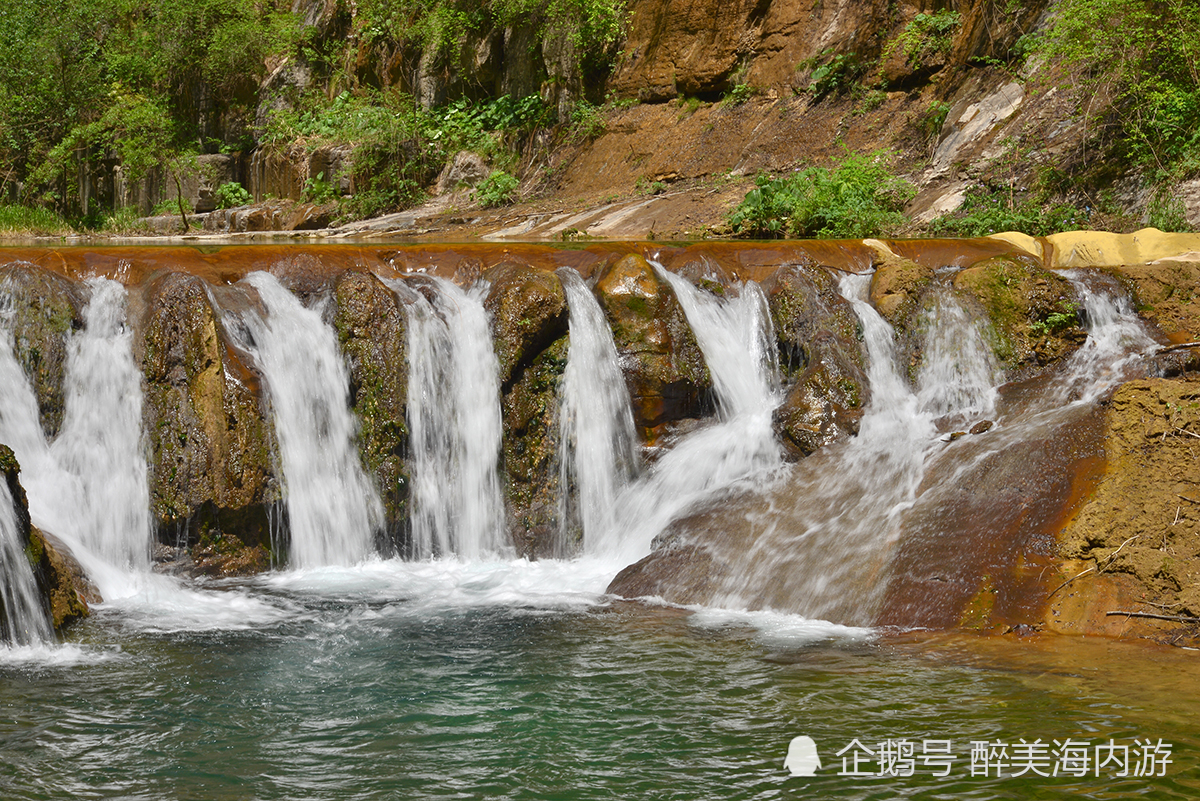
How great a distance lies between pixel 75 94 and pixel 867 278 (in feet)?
75.0

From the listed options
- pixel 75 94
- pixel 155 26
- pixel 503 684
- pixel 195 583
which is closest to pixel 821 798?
pixel 503 684

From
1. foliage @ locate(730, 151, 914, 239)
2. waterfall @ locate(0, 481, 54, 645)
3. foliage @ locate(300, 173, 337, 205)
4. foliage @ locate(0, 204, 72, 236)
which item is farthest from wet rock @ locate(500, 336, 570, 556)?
foliage @ locate(0, 204, 72, 236)

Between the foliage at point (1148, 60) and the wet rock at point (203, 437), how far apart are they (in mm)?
9860

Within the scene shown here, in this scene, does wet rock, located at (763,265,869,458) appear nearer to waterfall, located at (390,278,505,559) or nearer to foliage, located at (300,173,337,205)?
waterfall, located at (390,278,505,559)

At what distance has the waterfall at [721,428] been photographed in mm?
8031

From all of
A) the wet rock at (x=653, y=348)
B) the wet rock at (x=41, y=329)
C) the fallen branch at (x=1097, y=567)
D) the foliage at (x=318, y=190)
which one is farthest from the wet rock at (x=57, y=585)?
the foliage at (x=318, y=190)

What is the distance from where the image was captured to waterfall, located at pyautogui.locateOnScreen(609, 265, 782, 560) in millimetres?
8031

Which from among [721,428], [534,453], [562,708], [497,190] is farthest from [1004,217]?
[497,190]

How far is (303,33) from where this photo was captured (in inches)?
1097

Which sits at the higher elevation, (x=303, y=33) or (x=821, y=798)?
(x=303, y=33)

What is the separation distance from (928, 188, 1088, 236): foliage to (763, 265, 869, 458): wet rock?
4.07m

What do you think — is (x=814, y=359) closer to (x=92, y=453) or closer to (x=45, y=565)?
(x=92, y=453)

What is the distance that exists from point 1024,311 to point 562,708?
6110 millimetres

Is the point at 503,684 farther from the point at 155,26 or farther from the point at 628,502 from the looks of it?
the point at 155,26
